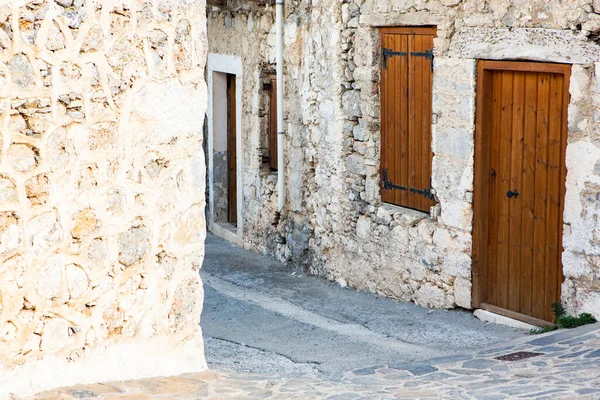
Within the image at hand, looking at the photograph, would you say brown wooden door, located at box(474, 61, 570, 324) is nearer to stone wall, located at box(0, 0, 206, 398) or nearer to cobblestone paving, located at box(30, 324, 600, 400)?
cobblestone paving, located at box(30, 324, 600, 400)

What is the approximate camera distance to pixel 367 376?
527cm

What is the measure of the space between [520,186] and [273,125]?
14.0 feet

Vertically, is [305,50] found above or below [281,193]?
above

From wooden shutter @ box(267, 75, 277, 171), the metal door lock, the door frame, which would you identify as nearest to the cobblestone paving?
the metal door lock

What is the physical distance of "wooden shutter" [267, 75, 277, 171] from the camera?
35.4ft

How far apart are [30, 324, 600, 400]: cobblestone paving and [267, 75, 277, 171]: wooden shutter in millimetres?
5549

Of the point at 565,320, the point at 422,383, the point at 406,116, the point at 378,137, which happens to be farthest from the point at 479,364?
the point at 378,137

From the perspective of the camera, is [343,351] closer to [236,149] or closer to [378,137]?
[378,137]

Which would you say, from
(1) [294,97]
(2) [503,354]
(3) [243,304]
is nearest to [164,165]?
(2) [503,354]

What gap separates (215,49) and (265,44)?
1521 mm

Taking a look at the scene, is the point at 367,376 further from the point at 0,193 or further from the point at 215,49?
the point at 215,49

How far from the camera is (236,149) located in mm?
11781

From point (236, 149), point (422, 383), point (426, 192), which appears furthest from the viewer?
point (236, 149)

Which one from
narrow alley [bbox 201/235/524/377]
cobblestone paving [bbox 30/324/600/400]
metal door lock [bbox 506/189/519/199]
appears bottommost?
narrow alley [bbox 201/235/524/377]
